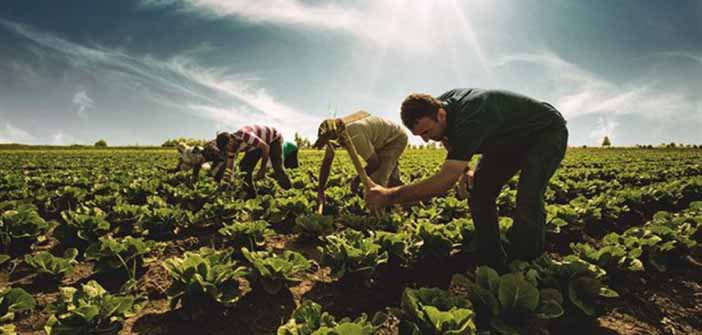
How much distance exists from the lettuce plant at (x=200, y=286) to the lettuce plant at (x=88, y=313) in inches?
12.3

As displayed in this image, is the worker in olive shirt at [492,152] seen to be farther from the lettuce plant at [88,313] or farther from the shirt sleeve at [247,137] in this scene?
the shirt sleeve at [247,137]

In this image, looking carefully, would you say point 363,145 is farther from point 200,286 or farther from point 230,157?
point 200,286

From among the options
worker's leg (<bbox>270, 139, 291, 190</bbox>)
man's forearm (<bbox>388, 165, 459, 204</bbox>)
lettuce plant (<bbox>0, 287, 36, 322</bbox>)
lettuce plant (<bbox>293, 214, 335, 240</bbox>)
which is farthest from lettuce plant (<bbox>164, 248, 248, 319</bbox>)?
worker's leg (<bbox>270, 139, 291, 190</bbox>)

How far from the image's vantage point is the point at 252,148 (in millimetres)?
7039

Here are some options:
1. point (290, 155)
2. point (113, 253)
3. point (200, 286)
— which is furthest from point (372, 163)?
point (290, 155)

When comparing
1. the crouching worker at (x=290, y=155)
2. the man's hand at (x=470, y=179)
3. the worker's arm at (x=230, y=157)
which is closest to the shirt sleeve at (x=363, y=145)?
the man's hand at (x=470, y=179)

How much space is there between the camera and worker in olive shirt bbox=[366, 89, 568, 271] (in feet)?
8.45

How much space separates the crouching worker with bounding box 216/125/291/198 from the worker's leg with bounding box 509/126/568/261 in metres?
5.00

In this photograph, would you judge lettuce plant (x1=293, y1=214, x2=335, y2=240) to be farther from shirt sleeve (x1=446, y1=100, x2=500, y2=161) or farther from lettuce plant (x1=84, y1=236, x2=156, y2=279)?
shirt sleeve (x1=446, y1=100, x2=500, y2=161)

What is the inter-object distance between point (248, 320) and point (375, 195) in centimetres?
143

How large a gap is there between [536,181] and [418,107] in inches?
49.9

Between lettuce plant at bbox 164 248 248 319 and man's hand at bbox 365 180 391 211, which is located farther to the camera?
man's hand at bbox 365 180 391 211

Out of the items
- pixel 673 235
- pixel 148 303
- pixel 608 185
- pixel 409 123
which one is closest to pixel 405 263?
pixel 409 123

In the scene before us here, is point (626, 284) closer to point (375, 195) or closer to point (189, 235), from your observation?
point (375, 195)
